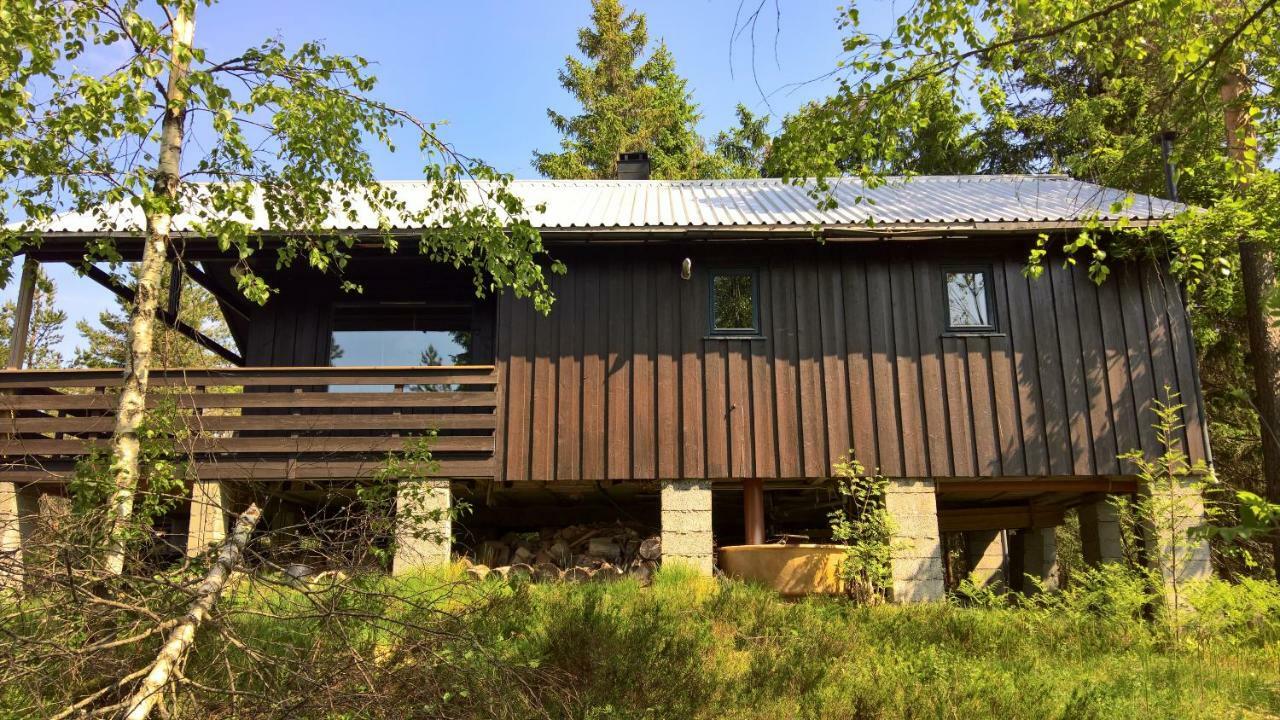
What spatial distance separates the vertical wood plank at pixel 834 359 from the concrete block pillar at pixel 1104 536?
3.39 m

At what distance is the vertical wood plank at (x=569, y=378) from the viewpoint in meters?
10.6

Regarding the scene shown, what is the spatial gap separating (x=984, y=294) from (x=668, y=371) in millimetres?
4060

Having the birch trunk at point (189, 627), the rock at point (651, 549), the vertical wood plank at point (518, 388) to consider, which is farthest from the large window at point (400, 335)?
the birch trunk at point (189, 627)

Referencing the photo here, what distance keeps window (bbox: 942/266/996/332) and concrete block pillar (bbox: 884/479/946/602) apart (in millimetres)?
2046

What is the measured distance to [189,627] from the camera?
4.43m

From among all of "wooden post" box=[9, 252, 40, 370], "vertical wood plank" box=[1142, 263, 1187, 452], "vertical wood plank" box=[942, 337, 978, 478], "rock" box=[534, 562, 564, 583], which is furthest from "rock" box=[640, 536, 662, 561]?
"wooden post" box=[9, 252, 40, 370]

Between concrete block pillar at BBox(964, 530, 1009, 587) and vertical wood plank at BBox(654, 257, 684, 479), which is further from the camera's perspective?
concrete block pillar at BBox(964, 530, 1009, 587)

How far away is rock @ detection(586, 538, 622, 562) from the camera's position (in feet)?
37.9

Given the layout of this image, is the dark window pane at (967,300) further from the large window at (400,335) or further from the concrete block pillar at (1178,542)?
the large window at (400,335)

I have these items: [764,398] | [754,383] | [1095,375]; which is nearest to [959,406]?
[1095,375]

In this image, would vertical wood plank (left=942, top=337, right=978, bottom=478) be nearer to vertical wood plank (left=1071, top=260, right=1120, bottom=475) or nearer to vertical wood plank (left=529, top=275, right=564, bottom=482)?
vertical wood plank (left=1071, top=260, right=1120, bottom=475)

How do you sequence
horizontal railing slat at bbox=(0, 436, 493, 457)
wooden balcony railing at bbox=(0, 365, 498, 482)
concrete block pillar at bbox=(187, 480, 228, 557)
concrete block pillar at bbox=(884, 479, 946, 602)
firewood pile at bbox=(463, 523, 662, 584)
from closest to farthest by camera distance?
concrete block pillar at bbox=(187, 480, 228, 557) < concrete block pillar at bbox=(884, 479, 946, 602) < wooden balcony railing at bbox=(0, 365, 498, 482) < horizontal railing slat at bbox=(0, 436, 493, 457) < firewood pile at bbox=(463, 523, 662, 584)

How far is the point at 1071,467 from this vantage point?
1052 centimetres

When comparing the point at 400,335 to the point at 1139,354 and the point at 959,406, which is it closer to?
the point at 959,406
